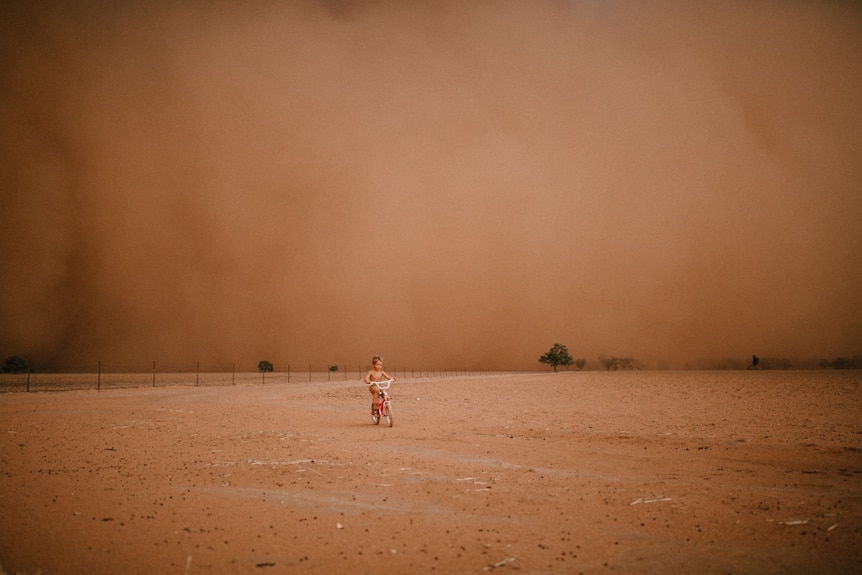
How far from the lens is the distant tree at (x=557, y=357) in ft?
395

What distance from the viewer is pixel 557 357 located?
121188 millimetres

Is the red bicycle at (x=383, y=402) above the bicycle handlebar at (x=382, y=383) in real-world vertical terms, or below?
below

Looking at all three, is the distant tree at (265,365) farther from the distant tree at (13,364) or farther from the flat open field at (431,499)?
the flat open field at (431,499)

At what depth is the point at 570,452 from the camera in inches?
489

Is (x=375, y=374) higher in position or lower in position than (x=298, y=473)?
higher

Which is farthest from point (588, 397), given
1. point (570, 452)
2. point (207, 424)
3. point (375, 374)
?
point (207, 424)

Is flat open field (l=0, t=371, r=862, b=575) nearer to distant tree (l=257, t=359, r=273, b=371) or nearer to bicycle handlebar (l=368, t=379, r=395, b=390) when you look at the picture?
bicycle handlebar (l=368, t=379, r=395, b=390)

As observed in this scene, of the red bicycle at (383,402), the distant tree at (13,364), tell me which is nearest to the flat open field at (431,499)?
the red bicycle at (383,402)

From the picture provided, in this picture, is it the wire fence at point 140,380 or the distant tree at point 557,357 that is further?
the distant tree at point 557,357

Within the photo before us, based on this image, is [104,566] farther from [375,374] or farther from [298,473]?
[375,374]

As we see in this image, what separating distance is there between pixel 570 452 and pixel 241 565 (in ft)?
29.2

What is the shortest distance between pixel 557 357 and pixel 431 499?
117992mm

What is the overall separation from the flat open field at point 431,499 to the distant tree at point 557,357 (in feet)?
346

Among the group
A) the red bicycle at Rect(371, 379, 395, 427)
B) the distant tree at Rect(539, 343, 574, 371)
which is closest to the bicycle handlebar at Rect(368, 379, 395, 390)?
the red bicycle at Rect(371, 379, 395, 427)
